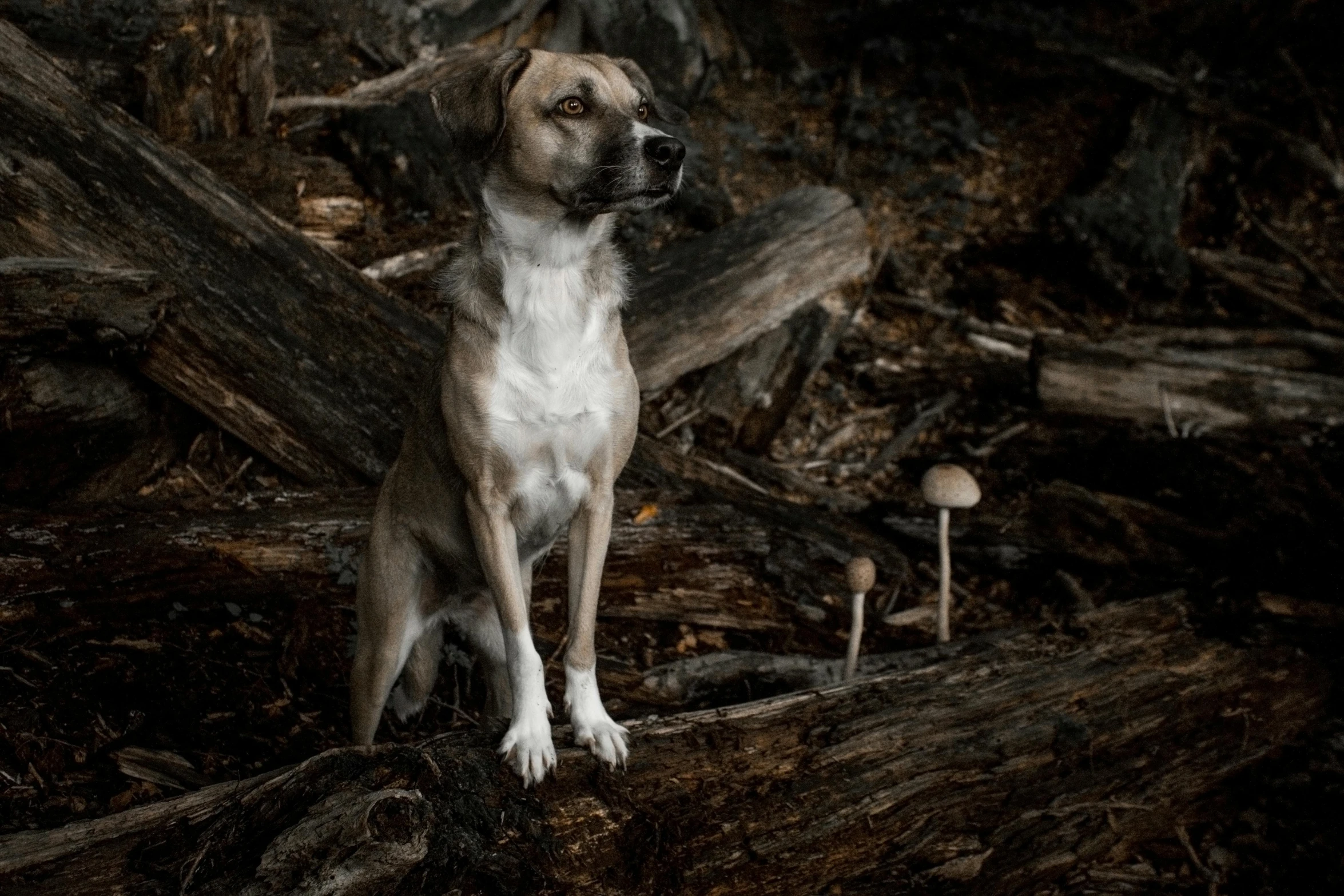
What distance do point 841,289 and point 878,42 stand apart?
9.10 ft

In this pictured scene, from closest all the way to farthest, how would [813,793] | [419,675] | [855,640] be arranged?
[813,793]
[419,675]
[855,640]

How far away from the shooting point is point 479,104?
11.1 ft

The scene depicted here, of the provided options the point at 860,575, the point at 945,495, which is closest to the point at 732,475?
the point at 945,495

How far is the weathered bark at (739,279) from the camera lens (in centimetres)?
573

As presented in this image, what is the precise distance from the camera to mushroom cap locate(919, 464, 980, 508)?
14.3 ft

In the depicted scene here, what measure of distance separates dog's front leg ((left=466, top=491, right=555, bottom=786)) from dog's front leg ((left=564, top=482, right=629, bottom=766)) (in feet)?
0.36

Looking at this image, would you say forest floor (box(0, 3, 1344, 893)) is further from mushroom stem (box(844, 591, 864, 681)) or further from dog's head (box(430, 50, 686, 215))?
dog's head (box(430, 50, 686, 215))

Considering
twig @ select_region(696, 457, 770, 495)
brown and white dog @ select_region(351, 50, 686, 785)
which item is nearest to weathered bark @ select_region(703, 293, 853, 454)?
twig @ select_region(696, 457, 770, 495)

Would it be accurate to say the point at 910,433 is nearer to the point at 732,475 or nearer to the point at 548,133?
the point at 732,475

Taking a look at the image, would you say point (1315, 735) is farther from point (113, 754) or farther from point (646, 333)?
point (113, 754)

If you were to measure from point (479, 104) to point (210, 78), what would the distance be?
9.86ft

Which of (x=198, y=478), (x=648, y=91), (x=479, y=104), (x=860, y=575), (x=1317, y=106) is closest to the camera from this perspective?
(x=479, y=104)

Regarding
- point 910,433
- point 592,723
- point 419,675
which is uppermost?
point 592,723

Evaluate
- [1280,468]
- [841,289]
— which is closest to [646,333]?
[841,289]
